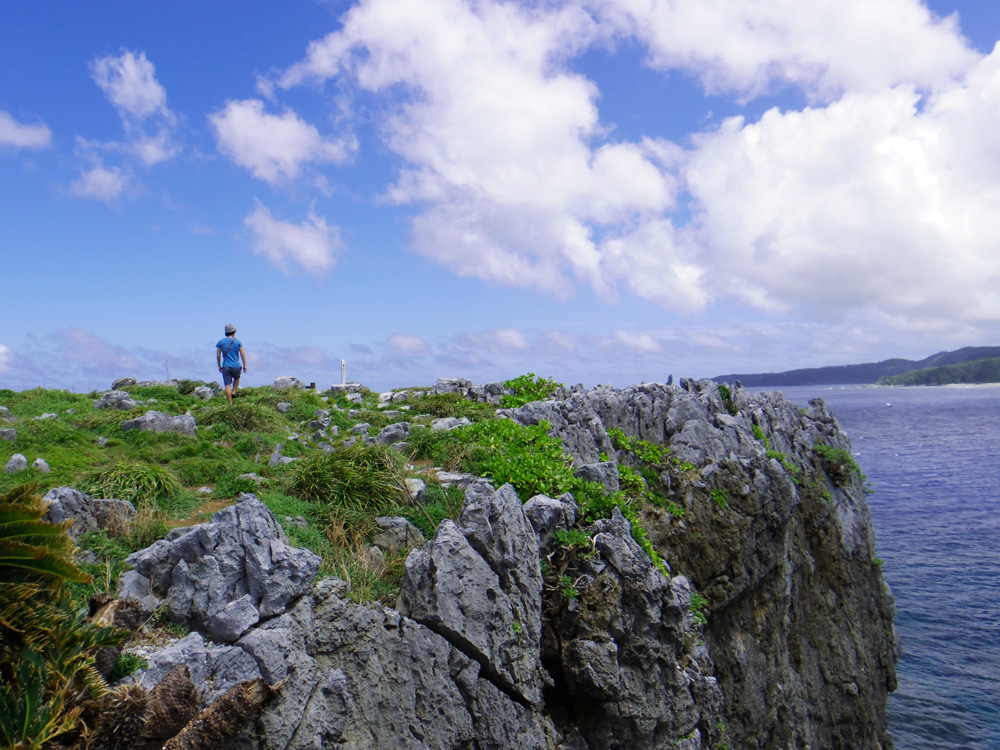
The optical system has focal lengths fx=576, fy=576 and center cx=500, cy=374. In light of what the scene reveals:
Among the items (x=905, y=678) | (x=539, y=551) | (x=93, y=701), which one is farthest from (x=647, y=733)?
(x=905, y=678)

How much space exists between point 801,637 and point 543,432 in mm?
13186

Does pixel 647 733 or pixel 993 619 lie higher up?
pixel 647 733

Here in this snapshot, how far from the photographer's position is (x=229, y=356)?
2184 centimetres

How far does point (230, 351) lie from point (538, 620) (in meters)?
17.0

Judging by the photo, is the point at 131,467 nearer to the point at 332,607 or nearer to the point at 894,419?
the point at 332,607

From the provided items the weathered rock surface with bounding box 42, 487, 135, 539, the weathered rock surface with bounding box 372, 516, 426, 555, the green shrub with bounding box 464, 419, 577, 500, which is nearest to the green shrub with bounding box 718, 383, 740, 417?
the green shrub with bounding box 464, 419, 577, 500

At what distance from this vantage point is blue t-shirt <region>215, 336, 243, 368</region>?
21672mm

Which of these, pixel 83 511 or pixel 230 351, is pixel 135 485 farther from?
pixel 230 351

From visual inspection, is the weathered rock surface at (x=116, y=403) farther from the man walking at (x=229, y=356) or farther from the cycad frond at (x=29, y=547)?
the cycad frond at (x=29, y=547)

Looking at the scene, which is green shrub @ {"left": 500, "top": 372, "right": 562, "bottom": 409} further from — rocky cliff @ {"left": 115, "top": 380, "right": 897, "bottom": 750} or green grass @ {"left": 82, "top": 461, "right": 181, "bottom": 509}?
green grass @ {"left": 82, "top": 461, "right": 181, "bottom": 509}

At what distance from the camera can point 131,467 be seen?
11.6m

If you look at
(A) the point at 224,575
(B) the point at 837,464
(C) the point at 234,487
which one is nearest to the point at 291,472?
(C) the point at 234,487

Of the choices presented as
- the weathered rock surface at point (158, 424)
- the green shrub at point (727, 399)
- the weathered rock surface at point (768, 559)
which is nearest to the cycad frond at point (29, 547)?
the weathered rock surface at point (158, 424)

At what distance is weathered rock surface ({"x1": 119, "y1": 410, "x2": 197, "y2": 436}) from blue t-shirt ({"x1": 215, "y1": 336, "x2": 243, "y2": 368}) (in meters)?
5.26
